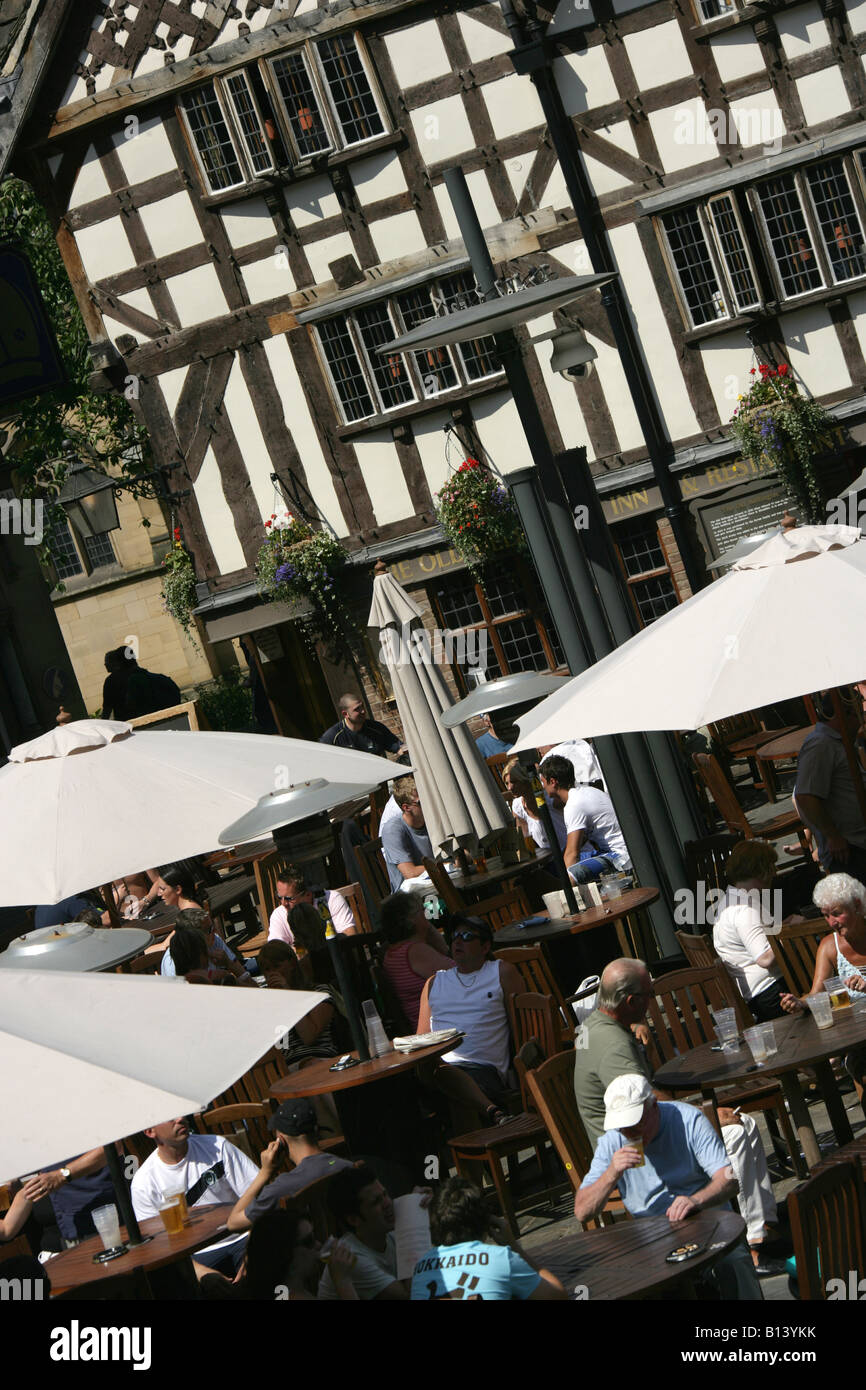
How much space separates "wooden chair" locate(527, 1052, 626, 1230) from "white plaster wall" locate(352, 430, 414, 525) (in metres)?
14.8

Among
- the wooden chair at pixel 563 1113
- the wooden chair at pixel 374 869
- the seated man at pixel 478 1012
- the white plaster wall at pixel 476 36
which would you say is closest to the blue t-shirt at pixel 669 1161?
the wooden chair at pixel 563 1113

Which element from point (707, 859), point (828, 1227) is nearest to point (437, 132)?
point (707, 859)

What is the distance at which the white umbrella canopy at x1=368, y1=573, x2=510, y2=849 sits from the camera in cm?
1245

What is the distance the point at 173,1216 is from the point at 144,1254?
0.95 ft

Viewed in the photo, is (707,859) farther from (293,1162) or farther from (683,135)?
(683,135)

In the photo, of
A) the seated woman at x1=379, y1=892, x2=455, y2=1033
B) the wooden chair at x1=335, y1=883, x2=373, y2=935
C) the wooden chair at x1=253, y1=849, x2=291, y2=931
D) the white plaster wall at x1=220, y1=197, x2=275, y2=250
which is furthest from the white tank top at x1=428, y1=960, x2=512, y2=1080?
the white plaster wall at x1=220, y1=197, x2=275, y2=250

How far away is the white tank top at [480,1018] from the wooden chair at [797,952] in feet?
4.72

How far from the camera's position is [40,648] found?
87.2 ft

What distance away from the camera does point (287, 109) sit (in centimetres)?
2080
